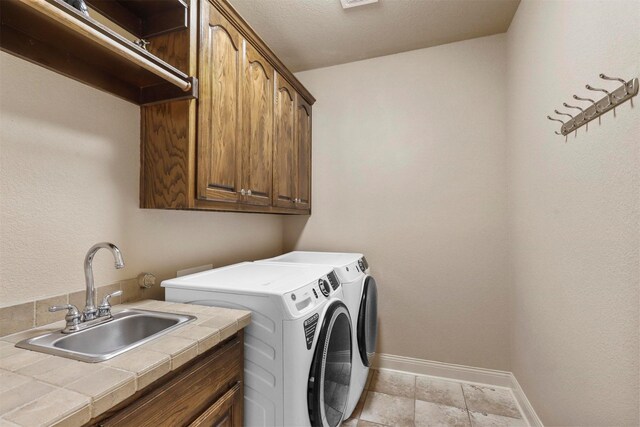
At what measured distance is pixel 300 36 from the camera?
6.95 feet

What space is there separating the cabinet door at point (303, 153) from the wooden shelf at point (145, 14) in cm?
111

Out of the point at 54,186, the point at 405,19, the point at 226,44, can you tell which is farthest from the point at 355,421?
the point at 405,19

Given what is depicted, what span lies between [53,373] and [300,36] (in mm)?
2247

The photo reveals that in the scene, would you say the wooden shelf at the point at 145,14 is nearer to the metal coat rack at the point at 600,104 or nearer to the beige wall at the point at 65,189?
the beige wall at the point at 65,189

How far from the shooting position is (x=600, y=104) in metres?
1.01

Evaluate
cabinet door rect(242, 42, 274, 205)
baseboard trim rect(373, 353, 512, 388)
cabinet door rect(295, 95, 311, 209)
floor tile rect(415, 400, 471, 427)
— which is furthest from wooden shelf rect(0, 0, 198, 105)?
baseboard trim rect(373, 353, 512, 388)

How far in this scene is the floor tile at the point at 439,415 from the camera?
174 cm

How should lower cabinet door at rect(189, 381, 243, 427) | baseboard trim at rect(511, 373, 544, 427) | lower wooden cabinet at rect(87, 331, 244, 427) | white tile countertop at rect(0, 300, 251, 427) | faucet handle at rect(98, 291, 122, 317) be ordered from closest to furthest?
white tile countertop at rect(0, 300, 251, 427) → lower wooden cabinet at rect(87, 331, 244, 427) → lower cabinet door at rect(189, 381, 243, 427) → faucet handle at rect(98, 291, 122, 317) → baseboard trim at rect(511, 373, 544, 427)

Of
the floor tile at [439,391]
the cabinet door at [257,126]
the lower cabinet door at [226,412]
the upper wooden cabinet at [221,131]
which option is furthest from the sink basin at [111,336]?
the floor tile at [439,391]

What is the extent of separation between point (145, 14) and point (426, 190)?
2.03m

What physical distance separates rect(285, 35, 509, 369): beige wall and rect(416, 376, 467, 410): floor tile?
6.6 inches

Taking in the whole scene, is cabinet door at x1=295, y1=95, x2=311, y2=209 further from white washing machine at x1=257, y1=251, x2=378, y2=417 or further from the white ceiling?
white washing machine at x1=257, y1=251, x2=378, y2=417

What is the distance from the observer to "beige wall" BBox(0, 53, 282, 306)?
3.27 ft

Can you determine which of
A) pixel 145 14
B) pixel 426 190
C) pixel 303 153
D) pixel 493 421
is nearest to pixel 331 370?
pixel 493 421
